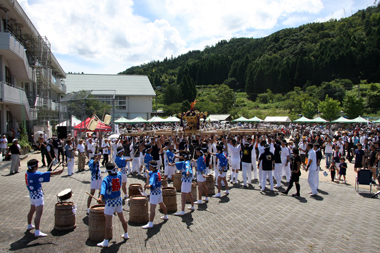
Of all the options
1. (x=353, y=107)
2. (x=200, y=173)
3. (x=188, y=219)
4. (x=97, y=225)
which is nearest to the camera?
(x=97, y=225)

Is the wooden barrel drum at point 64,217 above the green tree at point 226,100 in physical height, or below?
below

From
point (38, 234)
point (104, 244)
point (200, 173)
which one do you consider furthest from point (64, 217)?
point (200, 173)

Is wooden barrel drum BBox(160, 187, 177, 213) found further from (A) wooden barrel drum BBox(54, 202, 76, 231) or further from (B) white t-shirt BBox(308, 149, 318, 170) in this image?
(B) white t-shirt BBox(308, 149, 318, 170)

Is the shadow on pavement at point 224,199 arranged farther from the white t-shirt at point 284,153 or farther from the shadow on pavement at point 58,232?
the shadow on pavement at point 58,232

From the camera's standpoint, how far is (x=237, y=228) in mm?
6609

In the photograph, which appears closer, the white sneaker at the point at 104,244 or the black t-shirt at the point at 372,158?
the white sneaker at the point at 104,244

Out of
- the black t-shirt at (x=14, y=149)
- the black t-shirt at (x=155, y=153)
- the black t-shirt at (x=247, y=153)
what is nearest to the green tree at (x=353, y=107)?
the black t-shirt at (x=247, y=153)

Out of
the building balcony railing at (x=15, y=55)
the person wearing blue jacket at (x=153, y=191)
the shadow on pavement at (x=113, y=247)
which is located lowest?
the shadow on pavement at (x=113, y=247)

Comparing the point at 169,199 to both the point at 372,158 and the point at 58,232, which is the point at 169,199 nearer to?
the point at 58,232

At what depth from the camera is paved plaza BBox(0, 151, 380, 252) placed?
5586 mm

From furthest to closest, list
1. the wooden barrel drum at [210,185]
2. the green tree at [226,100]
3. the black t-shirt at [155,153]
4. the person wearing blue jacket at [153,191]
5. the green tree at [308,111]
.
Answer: the green tree at [226,100]
the green tree at [308,111]
the black t-shirt at [155,153]
the wooden barrel drum at [210,185]
the person wearing blue jacket at [153,191]

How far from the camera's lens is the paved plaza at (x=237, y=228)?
5586 mm

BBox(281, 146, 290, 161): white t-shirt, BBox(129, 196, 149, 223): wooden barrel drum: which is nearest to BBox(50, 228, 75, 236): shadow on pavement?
BBox(129, 196, 149, 223): wooden barrel drum

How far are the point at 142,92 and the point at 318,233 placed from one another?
49.8 metres
